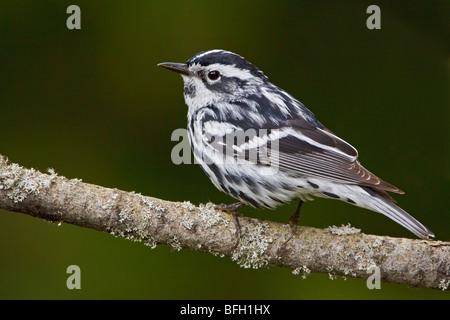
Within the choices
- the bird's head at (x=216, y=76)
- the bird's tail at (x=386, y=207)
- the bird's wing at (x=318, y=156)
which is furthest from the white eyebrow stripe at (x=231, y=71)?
the bird's tail at (x=386, y=207)

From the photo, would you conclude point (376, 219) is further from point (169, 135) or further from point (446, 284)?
point (169, 135)

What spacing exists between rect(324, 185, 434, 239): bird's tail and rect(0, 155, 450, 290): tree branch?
9.1 inches

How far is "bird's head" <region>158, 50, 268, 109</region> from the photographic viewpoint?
4.75m

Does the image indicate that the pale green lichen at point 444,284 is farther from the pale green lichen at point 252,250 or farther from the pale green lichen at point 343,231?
the pale green lichen at point 252,250

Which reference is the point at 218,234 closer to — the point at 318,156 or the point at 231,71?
the point at 318,156

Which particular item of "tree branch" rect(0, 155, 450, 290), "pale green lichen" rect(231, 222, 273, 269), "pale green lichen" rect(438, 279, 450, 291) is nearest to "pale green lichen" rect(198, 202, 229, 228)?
"tree branch" rect(0, 155, 450, 290)

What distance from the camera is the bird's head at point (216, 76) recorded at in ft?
15.6

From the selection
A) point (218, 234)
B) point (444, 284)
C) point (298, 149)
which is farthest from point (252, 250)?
point (444, 284)

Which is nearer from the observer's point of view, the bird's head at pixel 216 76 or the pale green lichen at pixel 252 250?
the pale green lichen at pixel 252 250

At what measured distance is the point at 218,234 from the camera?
4.12 meters

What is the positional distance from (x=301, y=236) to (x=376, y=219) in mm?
1826

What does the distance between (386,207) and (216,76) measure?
5.77ft

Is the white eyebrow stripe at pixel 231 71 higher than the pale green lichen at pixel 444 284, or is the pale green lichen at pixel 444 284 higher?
the white eyebrow stripe at pixel 231 71

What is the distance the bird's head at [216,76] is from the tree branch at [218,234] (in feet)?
3.47
